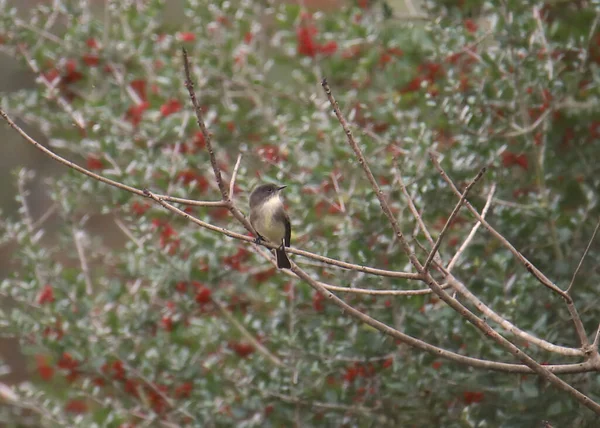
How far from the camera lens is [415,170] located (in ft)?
14.2

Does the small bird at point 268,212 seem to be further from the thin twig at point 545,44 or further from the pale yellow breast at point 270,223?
the thin twig at point 545,44

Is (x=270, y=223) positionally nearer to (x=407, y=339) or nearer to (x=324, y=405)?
(x=324, y=405)

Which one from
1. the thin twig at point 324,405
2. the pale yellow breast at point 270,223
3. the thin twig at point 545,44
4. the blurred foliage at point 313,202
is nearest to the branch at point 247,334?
the blurred foliage at point 313,202

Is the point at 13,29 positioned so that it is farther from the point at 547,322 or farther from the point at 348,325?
the point at 547,322

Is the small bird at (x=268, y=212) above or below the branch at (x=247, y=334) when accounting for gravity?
above

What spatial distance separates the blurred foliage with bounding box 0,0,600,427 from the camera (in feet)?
13.6

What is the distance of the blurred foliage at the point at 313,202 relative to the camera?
415cm

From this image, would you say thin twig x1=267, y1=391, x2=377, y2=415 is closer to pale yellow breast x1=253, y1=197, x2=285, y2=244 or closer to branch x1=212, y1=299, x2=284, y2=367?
branch x1=212, y1=299, x2=284, y2=367

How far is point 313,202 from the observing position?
15.5ft

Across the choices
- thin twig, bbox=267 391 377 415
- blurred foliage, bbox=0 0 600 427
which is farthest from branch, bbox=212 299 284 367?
thin twig, bbox=267 391 377 415

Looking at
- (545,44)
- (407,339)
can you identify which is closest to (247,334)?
(545,44)

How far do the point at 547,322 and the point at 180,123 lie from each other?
2.45 metres

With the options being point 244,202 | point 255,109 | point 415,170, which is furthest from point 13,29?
point 415,170

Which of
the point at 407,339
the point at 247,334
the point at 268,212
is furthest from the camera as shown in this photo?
the point at 247,334
